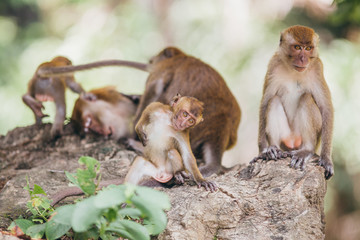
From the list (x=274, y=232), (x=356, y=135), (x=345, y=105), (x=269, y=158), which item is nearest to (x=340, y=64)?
(x=345, y=105)

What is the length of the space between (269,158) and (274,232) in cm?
87

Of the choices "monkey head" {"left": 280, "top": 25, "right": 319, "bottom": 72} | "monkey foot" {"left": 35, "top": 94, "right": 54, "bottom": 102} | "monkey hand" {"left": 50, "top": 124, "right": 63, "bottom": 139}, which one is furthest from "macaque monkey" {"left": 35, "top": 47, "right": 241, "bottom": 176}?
"monkey head" {"left": 280, "top": 25, "right": 319, "bottom": 72}

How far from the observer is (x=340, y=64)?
8.98 meters

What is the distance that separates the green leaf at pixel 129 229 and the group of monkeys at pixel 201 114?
101 cm

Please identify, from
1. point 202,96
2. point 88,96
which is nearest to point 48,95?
point 88,96

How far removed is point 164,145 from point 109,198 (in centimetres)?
158

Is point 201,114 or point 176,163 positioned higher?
point 201,114

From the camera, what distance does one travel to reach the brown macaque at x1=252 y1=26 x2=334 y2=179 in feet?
13.8

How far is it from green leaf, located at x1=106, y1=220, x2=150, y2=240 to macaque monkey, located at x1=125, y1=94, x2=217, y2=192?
115 cm

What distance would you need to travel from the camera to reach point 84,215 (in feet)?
8.32

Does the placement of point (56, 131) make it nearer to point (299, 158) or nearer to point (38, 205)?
point (38, 205)

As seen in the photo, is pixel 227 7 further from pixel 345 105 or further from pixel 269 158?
pixel 269 158

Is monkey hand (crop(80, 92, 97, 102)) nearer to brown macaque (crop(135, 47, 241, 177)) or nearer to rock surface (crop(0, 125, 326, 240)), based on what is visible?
brown macaque (crop(135, 47, 241, 177))

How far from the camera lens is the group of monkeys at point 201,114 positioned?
13.2ft
